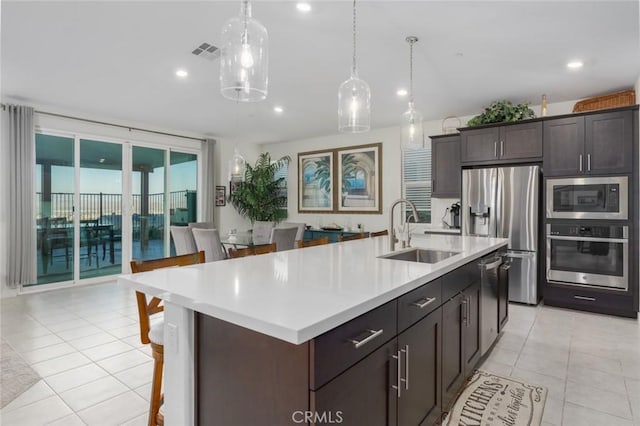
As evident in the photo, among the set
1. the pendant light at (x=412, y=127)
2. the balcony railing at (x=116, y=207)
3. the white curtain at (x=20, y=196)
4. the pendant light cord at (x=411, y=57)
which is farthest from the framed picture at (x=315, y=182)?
the white curtain at (x=20, y=196)

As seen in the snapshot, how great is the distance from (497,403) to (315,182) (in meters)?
5.58

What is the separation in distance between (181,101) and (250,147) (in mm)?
3176

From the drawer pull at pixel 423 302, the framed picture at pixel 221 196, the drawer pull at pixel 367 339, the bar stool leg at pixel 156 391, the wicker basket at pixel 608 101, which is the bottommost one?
the bar stool leg at pixel 156 391

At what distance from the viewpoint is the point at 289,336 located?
3.01 feet

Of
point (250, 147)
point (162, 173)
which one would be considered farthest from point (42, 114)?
point (250, 147)

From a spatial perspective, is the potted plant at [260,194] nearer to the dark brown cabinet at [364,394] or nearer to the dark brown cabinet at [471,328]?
the dark brown cabinet at [471,328]

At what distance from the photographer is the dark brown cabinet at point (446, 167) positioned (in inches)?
201

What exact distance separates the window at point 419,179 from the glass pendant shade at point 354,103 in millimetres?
3363

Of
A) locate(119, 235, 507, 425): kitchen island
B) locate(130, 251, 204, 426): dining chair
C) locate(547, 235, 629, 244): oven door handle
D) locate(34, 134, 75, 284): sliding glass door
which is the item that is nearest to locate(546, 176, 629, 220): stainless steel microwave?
locate(547, 235, 629, 244): oven door handle

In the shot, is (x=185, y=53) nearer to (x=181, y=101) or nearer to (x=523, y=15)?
(x=181, y=101)

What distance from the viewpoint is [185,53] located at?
327 centimetres

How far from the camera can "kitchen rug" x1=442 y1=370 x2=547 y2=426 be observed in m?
1.97

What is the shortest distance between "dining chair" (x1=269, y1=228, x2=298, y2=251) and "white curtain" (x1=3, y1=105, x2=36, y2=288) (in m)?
3.42

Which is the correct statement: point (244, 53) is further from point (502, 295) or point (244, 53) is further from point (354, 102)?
point (502, 295)
